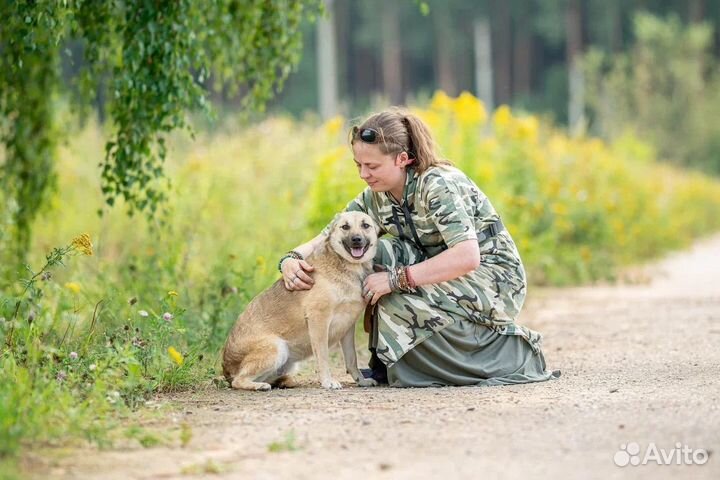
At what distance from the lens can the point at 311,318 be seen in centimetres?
594

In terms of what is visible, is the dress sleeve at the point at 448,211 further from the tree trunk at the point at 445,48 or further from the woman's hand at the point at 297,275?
the tree trunk at the point at 445,48

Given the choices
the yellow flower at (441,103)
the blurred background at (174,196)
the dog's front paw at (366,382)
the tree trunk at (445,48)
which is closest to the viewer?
the blurred background at (174,196)

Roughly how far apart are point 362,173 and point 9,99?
351cm

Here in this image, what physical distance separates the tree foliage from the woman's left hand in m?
1.78

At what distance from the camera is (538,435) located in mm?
4406

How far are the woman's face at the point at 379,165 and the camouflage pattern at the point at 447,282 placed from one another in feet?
0.32

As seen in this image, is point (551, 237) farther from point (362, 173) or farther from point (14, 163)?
point (362, 173)

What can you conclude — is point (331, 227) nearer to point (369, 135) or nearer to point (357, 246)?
point (357, 246)

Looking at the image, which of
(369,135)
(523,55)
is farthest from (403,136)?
(523,55)

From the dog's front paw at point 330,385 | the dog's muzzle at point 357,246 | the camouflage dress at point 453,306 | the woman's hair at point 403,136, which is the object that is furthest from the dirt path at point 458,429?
the woman's hair at point 403,136

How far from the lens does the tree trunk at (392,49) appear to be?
51.5 m

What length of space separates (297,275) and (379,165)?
73 cm

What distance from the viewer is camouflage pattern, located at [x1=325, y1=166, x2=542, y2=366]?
19.1 ft

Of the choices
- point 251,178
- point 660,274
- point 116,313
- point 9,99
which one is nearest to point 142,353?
point 116,313
